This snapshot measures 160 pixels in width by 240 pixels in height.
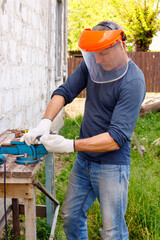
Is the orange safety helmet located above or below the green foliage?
above

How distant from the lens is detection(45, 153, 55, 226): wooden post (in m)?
2.97

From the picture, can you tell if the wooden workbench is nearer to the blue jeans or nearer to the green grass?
the blue jeans

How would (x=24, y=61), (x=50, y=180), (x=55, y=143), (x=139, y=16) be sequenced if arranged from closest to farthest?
(x=55, y=143), (x=50, y=180), (x=24, y=61), (x=139, y=16)

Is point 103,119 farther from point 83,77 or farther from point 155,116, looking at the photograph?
point 155,116

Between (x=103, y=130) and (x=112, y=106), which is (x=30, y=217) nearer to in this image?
(x=103, y=130)

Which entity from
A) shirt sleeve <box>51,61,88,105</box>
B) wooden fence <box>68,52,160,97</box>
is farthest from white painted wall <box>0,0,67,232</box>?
wooden fence <box>68,52,160,97</box>

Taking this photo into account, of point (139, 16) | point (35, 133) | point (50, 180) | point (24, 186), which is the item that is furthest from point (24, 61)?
point (139, 16)

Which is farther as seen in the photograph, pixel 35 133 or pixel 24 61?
pixel 24 61

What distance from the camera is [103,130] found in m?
2.61

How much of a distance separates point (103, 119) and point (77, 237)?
1048mm

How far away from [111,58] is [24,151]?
0.90 m

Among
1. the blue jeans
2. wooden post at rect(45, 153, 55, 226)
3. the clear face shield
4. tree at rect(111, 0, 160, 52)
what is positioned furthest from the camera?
tree at rect(111, 0, 160, 52)

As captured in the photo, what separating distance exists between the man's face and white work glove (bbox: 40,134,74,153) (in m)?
0.62

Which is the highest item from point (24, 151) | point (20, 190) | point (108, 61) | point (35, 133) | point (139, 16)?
point (139, 16)
